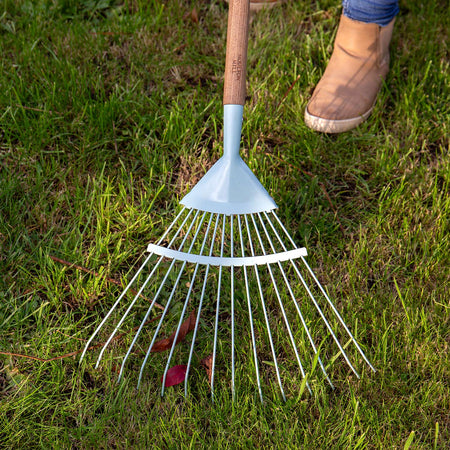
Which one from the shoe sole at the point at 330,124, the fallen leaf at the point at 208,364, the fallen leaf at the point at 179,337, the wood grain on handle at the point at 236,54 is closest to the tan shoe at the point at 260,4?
the shoe sole at the point at 330,124

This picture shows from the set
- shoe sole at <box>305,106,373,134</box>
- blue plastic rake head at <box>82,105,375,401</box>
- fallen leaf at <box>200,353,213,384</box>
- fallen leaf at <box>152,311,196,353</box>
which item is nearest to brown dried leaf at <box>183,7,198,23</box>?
shoe sole at <box>305,106,373,134</box>

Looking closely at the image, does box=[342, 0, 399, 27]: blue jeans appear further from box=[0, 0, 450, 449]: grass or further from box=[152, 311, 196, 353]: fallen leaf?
box=[152, 311, 196, 353]: fallen leaf

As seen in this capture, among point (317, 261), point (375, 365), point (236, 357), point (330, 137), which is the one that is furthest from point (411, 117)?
point (236, 357)

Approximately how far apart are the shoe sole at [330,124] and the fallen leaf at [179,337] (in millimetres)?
1001

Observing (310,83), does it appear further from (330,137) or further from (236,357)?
(236,357)

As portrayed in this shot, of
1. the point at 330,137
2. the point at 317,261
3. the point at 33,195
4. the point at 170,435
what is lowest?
the point at 170,435

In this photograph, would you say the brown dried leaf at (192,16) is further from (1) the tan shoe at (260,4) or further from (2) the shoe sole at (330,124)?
(2) the shoe sole at (330,124)

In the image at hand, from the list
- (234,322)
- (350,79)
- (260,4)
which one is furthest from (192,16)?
(234,322)

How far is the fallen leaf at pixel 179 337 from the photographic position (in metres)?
1.79

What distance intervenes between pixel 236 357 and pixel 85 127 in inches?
45.7

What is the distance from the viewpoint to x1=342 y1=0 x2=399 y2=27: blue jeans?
2357mm

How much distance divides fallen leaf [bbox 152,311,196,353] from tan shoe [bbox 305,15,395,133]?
1030 mm

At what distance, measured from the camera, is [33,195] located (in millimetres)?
2164

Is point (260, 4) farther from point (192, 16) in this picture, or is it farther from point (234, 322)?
point (234, 322)
